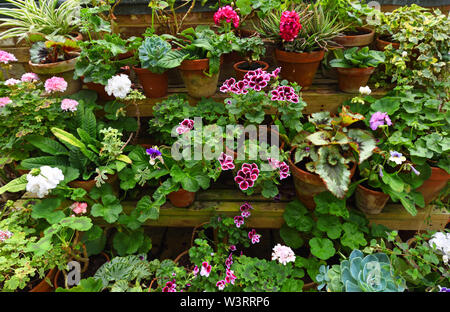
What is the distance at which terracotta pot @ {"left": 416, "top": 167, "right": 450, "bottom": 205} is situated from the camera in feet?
4.53

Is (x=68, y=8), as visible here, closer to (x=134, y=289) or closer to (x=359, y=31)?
(x=134, y=289)

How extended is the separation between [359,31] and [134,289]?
6.31ft

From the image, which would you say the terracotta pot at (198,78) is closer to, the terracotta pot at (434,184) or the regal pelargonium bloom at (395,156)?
the regal pelargonium bloom at (395,156)

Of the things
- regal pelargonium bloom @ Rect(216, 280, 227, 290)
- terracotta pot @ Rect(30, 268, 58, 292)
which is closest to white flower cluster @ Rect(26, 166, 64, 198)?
terracotta pot @ Rect(30, 268, 58, 292)

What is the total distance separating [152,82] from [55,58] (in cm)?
57

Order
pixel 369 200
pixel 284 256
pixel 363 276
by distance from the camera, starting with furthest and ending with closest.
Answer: pixel 369 200 → pixel 284 256 → pixel 363 276

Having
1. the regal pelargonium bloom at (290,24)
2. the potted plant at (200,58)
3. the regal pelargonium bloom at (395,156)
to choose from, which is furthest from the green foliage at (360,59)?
the potted plant at (200,58)

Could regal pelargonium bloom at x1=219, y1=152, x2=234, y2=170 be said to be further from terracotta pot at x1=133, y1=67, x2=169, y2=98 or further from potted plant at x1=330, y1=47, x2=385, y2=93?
potted plant at x1=330, y1=47, x2=385, y2=93

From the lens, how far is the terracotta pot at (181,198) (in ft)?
4.97

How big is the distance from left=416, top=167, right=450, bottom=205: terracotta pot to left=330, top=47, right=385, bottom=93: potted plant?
60 centimetres

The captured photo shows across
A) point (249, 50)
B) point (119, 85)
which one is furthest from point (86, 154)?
point (249, 50)

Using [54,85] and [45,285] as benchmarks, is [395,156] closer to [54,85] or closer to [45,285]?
[54,85]

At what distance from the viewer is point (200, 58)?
1.57 m

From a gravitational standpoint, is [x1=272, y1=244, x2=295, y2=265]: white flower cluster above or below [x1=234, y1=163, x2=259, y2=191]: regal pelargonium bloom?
below
